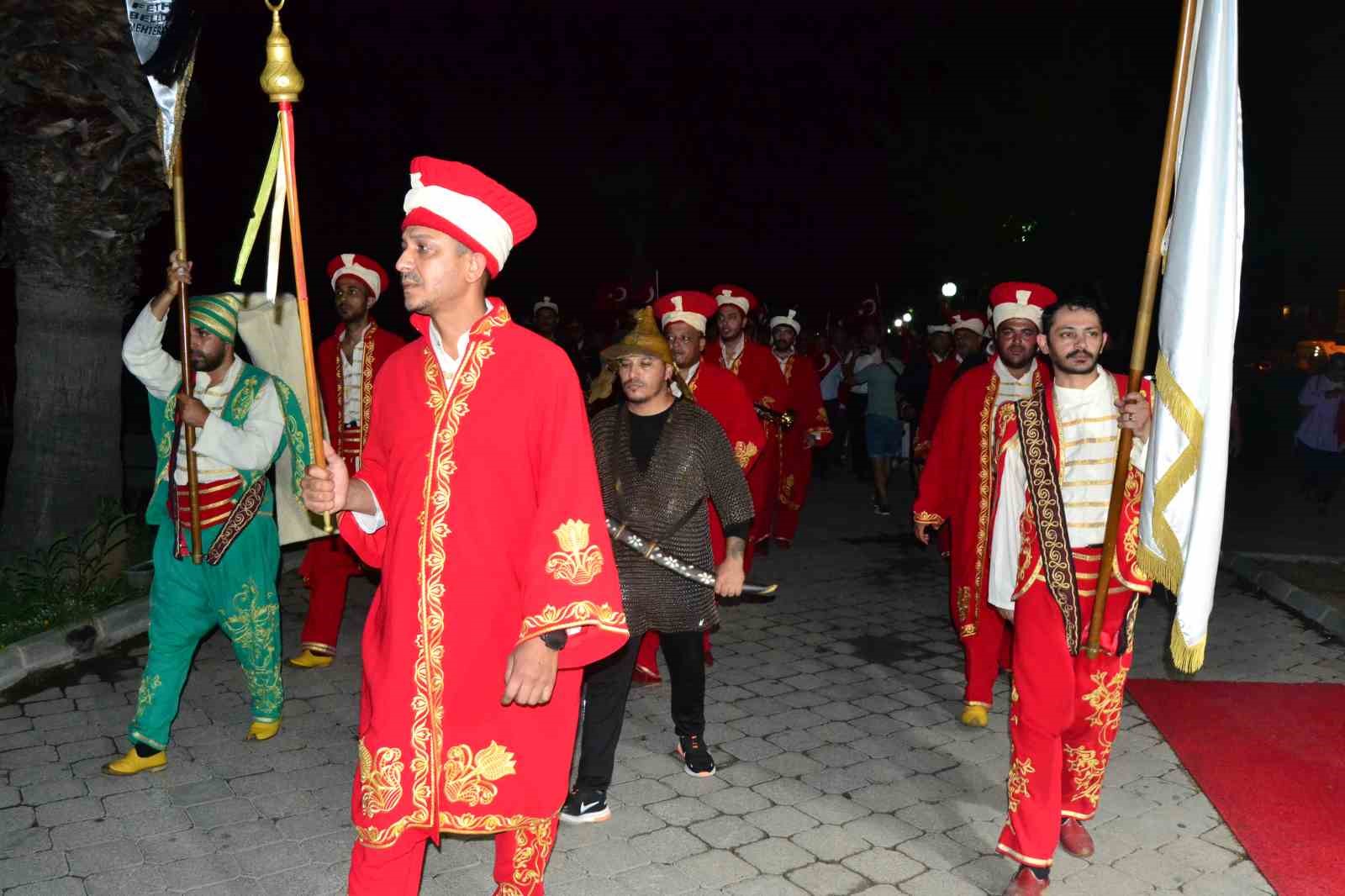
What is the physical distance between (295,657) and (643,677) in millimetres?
2038

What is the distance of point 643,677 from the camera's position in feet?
22.1

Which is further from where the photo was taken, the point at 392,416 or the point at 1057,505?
the point at 1057,505

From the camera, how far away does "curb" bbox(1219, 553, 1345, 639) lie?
8320 mm

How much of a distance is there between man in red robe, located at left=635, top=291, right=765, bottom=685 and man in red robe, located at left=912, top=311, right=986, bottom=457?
2.37 m

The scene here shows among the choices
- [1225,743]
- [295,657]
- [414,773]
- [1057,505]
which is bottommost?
[295,657]

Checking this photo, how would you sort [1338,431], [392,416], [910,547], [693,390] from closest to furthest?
[392,416], [693,390], [910,547], [1338,431]

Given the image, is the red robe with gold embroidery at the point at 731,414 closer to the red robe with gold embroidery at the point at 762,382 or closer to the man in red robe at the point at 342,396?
the man in red robe at the point at 342,396

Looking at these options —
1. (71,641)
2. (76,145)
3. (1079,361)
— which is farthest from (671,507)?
(76,145)

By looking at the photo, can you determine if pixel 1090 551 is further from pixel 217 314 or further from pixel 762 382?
pixel 762 382

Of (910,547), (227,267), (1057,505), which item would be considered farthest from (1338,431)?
(227,267)

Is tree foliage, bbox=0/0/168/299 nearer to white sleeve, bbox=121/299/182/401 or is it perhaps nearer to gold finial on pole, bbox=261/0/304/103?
white sleeve, bbox=121/299/182/401

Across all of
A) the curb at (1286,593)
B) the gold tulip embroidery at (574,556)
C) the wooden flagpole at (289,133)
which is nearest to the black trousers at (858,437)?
the curb at (1286,593)

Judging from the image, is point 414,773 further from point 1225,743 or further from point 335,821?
point 1225,743

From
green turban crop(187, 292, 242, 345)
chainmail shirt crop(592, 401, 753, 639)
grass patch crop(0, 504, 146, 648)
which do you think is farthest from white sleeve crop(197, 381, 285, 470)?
grass patch crop(0, 504, 146, 648)
